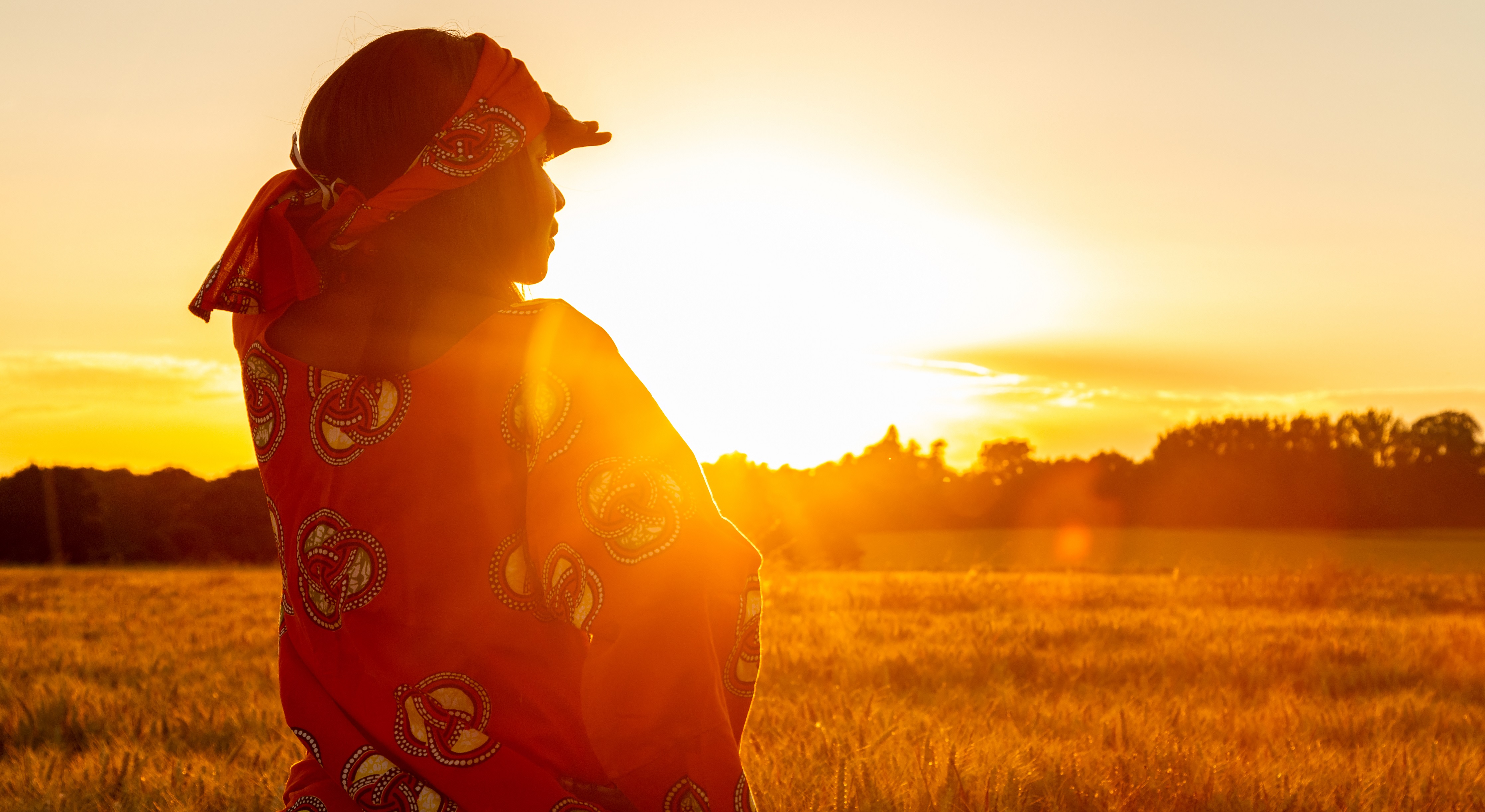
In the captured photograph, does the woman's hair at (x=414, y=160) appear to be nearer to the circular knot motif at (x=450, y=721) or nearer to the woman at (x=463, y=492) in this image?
the woman at (x=463, y=492)

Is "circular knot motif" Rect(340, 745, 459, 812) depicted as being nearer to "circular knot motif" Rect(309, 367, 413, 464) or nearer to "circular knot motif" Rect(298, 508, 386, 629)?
"circular knot motif" Rect(298, 508, 386, 629)

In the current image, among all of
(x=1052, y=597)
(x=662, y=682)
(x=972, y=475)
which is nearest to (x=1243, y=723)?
(x=662, y=682)

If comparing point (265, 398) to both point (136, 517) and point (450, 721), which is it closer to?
point (450, 721)

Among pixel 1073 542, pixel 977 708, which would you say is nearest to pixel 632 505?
pixel 977 708

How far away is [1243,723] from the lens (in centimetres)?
396

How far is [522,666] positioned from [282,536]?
44cm

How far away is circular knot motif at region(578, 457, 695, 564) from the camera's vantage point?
3.62 feet

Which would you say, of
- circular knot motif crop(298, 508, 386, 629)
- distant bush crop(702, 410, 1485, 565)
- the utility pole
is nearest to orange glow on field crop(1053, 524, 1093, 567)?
distant bush crop(702, 410, 1485, 565)

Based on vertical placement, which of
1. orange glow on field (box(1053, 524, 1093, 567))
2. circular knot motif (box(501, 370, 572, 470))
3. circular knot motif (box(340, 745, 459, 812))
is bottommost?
orange glow on field (box(1053, 524, 1093, 567))

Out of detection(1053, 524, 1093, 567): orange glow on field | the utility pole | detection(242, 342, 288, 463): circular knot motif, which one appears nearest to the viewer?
detection(242, 342, 288, 463): circular knot motif

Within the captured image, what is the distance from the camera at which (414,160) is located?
1.27 meters

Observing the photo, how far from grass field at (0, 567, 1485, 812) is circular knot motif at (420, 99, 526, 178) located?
2.10 m

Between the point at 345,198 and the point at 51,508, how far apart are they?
143 feet

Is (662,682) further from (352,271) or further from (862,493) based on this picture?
(862,493)
